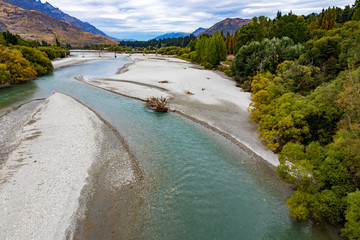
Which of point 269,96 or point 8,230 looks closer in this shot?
point 8,230

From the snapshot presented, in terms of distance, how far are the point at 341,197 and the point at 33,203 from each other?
723 inches

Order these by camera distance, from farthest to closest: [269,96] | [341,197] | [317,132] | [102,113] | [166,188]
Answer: [102,113]
[269,96]
[317,132]
[166,188]
[341,197]

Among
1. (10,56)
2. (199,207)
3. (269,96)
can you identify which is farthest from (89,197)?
(10,56)

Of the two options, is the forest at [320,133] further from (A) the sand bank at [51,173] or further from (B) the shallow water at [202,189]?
(A) the sand bank at [51,173]

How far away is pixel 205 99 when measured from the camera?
3434 cm

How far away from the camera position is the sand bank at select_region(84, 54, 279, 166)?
22259mm

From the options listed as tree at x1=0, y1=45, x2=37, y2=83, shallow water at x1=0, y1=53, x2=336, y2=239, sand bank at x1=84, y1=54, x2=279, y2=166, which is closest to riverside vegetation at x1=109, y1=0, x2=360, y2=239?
shallow water at x1=0, y1=53, x2=336, y2=239

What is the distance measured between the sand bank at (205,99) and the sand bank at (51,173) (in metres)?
12.3

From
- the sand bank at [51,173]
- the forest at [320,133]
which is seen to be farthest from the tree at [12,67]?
the forest at [320,133]

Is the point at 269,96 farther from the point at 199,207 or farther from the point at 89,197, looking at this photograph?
the point at 89,197

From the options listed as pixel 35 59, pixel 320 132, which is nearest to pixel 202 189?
pixel 320 132

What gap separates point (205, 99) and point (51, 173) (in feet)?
83.7

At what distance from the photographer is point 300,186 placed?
12.3m

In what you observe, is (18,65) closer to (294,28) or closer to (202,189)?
(202,189)
